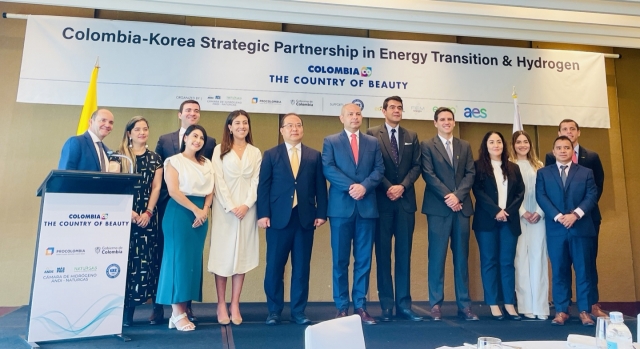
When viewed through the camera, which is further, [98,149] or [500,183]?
[500,183]

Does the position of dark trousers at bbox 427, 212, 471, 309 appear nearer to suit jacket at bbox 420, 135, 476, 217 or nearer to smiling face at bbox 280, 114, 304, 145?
suit jacket at bbox 420, 135, 476, 217

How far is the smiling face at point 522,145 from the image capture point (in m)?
4.13

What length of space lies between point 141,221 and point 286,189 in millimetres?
1115

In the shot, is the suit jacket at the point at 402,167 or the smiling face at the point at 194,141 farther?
the suit jacket at the point at 402,167

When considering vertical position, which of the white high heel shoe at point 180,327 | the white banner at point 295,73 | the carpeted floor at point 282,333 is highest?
the white banner at point 295,73

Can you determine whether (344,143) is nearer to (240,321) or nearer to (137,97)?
(240,321)

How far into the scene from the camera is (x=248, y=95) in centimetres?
480

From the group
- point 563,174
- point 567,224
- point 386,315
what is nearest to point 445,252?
point 386,315

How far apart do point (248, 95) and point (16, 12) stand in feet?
8.97

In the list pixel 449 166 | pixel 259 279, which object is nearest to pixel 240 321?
pixel 259 279

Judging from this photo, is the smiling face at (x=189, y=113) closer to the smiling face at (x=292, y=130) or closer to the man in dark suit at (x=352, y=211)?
the smiling face at (x=292, y=130)

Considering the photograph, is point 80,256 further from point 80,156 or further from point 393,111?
point 393,111

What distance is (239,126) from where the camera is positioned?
3531mm

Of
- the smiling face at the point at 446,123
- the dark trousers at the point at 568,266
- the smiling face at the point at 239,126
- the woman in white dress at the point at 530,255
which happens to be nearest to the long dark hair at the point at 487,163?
the woman in white dress at the point at 530,255
